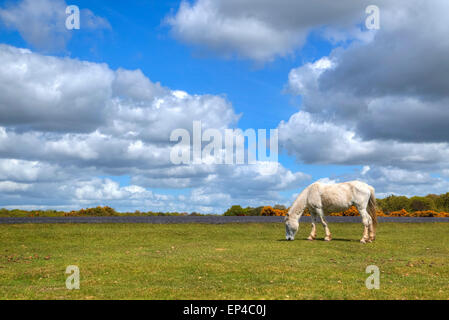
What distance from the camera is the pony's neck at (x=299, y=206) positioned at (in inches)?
1047

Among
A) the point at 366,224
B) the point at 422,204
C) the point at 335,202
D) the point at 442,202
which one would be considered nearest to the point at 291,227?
the point at 335,202

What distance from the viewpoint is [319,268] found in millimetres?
15961

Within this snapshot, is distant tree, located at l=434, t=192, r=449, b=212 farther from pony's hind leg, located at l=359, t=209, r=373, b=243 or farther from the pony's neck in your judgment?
the pony's neck

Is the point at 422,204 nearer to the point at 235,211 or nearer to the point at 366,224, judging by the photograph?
the point at 235,211

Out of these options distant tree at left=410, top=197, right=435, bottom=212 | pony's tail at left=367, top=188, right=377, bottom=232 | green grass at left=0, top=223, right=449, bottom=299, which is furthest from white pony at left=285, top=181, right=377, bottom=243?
distant tree at left=410, top=197, right=435, bottom=212

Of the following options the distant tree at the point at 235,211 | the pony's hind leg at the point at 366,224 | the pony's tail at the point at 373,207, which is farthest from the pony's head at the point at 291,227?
the distant tree at the point at 235,211

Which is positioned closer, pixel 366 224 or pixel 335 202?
pixel 366 224

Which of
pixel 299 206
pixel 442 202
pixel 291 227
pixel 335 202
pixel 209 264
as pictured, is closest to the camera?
pixel 209 264

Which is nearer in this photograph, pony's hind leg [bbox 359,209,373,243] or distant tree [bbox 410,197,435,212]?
pony's hind leg [bbox 359,209,373,243]

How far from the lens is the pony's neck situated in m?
26.6

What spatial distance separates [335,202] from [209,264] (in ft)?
41.2

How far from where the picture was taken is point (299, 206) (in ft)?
88.7

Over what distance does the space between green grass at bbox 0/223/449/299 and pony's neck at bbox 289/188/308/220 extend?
6.92ft

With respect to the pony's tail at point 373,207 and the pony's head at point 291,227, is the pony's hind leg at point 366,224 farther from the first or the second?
the pony's head at point 291,227
